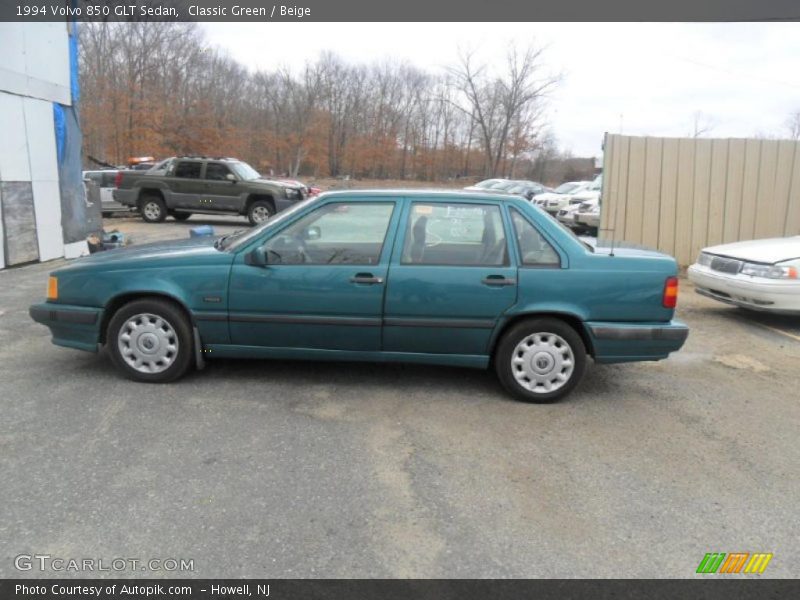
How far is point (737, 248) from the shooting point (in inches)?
294

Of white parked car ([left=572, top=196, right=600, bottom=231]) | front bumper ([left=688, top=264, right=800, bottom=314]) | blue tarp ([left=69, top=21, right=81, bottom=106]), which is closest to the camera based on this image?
front bumper ([left=688, top=264, right=800, bottom=314])

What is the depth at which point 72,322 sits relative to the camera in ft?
14.6

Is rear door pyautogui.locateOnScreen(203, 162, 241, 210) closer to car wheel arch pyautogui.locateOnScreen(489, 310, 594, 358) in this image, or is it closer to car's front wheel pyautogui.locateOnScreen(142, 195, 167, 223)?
car's front wheel pyautogui.locateOnScreen(142, 195, 167, 223)

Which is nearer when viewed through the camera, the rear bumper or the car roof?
the rear bumper

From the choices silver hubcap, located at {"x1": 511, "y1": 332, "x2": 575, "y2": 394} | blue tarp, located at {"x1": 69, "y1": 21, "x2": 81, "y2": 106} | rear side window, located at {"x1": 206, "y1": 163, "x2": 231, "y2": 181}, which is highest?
blue tarp, located at {"x1": 69, "y1": 21, "x2": 81, "y2": 106}

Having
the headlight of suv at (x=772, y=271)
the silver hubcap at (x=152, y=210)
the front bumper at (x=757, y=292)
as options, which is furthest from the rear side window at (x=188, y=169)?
the headlight of suv at (x=772, y=271)

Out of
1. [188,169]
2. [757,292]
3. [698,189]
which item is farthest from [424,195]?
[188,169]

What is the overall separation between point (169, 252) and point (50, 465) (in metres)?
1.86

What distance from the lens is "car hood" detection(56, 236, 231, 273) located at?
4.42m

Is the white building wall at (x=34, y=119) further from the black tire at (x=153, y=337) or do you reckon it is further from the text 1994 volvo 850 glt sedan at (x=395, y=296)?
the black tire at (x=153, y=337)

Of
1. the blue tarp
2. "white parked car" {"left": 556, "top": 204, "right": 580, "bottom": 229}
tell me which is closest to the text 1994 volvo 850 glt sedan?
the blue tarp

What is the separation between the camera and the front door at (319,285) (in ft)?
14.1

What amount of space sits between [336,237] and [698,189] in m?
8.45

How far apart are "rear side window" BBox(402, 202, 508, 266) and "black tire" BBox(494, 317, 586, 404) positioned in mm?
538
